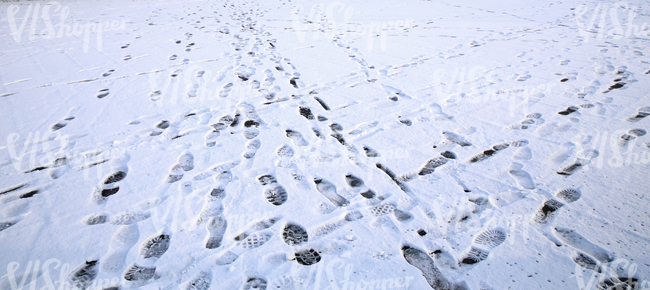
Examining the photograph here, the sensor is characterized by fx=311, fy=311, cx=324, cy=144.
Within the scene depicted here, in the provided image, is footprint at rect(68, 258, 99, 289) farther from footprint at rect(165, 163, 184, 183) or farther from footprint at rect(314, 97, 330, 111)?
footprint at rect(314, 97, 330, 111)

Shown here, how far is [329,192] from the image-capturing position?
5.14 feet

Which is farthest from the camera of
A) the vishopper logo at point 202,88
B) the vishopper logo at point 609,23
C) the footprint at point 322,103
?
the vishopper logo at point 609,23

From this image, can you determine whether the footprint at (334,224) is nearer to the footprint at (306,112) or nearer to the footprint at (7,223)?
the footprint at (306,112)

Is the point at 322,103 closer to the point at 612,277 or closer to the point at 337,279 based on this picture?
the point at 337,279

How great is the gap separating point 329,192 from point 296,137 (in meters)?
0.58

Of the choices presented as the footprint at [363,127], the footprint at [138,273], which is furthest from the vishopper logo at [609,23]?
the footprint at [138,273]

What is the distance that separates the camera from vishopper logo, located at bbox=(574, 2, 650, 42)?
3.80 m

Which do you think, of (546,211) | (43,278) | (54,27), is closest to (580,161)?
(546,211)

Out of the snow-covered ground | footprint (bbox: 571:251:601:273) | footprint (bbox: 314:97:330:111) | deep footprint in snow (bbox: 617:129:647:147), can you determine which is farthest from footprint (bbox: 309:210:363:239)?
deep footprint in snow (bbox: 617:129:647:147)

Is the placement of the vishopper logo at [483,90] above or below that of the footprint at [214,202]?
above

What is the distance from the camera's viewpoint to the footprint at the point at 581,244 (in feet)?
3.86

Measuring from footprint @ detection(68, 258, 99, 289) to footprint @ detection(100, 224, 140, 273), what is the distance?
32mm

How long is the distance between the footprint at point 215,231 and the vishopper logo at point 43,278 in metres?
0.34

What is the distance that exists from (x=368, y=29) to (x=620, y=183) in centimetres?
372
